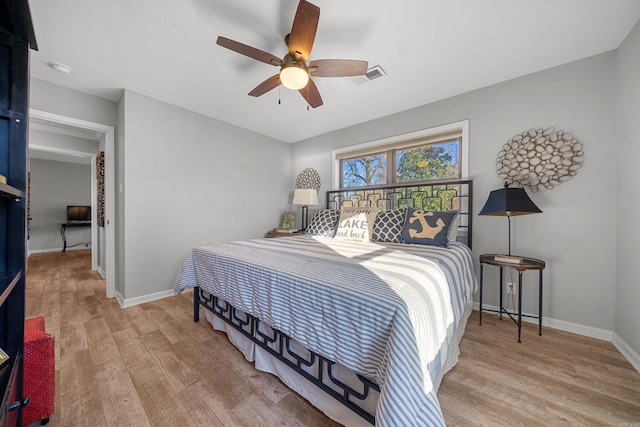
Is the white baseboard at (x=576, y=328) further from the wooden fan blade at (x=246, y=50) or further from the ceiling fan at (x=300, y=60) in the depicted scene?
the wooden fan blade at (x=246, y=50)

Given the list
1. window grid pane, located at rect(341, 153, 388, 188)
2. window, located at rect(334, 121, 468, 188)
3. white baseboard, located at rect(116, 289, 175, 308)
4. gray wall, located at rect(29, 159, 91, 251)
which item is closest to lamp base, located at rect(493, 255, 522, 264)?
window, located at rect(334, 121, 468, 188)

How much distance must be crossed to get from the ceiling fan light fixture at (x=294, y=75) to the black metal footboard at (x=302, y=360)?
1.75m

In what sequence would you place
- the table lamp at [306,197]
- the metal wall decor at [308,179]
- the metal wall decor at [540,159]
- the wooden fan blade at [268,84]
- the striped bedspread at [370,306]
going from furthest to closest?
the metal wall decor at [308,179], the table lamp at [306,197], the metal wall decor at [540,159], the wooden fan blade at [268,84], the striped bedspread at [370,306]

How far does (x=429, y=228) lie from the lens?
2.37 meters

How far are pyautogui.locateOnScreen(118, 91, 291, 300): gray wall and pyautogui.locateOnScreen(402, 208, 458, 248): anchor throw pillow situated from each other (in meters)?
2.59

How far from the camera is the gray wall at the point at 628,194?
1.70 metres

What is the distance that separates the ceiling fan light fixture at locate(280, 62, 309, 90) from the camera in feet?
5.66

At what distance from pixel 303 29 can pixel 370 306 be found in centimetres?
168

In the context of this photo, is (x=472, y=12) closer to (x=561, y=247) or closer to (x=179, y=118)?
(x=561, y=247)

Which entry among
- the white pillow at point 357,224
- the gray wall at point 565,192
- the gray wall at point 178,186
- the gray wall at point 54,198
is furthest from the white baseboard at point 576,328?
the gray wall at point 54,198

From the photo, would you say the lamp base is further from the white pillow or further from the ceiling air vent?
the ceiling air vent

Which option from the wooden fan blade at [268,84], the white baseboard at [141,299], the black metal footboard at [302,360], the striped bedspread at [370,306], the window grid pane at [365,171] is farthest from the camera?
the window grid pane at [365,171]

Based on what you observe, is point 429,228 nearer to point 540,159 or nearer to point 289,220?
point 540,159

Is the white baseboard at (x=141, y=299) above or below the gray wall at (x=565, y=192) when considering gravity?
below
